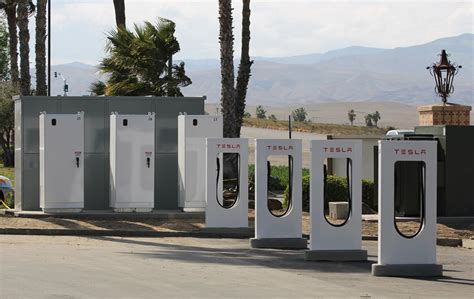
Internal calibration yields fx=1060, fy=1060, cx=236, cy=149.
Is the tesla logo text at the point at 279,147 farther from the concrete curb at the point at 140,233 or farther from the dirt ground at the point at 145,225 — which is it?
the dirt ground at the point at 145,225

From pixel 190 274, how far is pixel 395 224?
2799 mm

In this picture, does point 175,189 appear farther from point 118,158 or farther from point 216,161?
point 216,161

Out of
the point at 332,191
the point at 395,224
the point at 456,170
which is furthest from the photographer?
the point at 332,191

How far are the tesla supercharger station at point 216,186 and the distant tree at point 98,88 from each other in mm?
12345

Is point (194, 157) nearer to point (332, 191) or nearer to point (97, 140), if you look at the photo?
point (97, 140)

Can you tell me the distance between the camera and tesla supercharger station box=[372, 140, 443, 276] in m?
13.7

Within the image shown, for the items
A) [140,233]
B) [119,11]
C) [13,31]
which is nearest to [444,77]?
[140,233]

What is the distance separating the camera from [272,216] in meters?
17.5

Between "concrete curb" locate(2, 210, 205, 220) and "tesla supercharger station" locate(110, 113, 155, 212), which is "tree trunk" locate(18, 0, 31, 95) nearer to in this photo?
"tesla supercharger station" locate(110, 113, 155, 212)

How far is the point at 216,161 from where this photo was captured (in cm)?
1964

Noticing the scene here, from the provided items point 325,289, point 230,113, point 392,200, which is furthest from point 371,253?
point 230,113

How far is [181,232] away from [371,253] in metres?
3.99

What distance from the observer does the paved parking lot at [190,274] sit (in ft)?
38.6

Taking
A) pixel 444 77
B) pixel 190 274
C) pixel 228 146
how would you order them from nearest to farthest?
pixel 190 274, pixel 228 146, pixel 444 77
